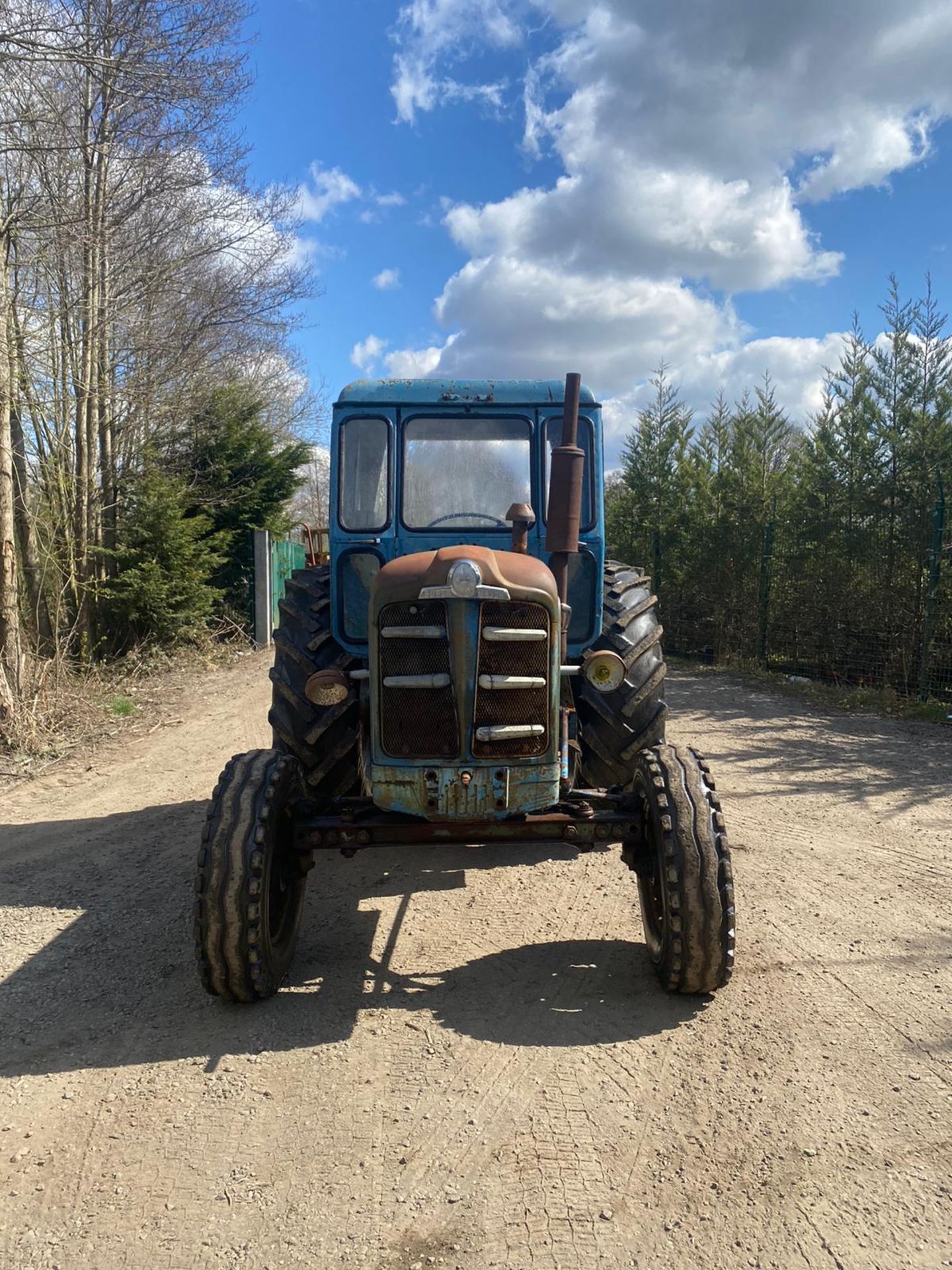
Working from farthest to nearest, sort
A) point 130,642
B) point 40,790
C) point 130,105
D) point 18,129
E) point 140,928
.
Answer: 1. point 130,642
2. point 130,105
3. point 18,129
4. point 40,790
5. point 140,928

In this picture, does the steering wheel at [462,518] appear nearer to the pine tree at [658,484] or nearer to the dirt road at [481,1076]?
the dirt road at [481,1076]

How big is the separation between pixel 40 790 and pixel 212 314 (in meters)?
9.07

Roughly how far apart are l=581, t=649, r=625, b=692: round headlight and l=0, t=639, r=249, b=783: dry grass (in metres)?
4.87

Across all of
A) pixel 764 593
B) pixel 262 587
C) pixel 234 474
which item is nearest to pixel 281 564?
pixel 262 587

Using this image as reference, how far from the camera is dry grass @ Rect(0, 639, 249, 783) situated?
22.1 feet

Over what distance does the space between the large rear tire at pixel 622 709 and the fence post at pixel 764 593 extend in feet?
25.1

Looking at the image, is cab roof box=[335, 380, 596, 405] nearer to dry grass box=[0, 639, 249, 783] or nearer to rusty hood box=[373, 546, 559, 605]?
rusty hood box=[373, 546, 559, 605]

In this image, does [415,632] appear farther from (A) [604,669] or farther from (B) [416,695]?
(A) [604,669]

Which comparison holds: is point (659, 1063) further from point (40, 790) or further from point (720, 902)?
point (40, 790)

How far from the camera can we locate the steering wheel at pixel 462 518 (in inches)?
166

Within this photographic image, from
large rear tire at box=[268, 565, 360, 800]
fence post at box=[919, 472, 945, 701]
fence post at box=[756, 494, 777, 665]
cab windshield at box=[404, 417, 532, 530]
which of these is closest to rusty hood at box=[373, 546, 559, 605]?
large rear tire at box=[268, 565, 360, 800]

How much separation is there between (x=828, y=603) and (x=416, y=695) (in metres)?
8.52

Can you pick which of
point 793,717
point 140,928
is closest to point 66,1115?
point 140,928

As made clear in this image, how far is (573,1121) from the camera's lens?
8.21 feet
